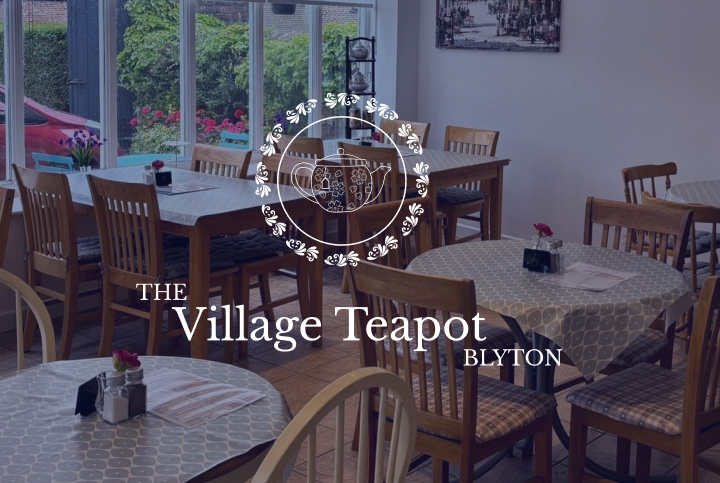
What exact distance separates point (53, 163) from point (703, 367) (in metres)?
3.60

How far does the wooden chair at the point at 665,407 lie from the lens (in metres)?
2.44

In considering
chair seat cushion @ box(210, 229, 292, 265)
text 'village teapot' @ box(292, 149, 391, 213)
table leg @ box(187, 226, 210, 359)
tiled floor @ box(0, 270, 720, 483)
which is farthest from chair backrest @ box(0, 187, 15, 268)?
text 'village teapot' @ box(292, 149, 391, 213)

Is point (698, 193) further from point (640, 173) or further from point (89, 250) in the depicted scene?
point (89, 250)

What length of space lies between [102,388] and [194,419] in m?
0.20

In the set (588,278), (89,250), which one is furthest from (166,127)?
(588,278)

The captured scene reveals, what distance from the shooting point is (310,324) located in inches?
174

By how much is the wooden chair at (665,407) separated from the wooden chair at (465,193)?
272 centimetres

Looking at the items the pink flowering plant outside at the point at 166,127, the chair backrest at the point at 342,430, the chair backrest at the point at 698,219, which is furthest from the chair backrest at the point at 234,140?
the chair backrest at the point at 342,430

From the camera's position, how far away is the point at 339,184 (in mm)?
5258

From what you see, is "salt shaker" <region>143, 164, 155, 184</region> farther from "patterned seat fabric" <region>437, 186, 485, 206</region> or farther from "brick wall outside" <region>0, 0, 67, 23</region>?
"patterned seat fabric" <region>437, 186, 485, 206</region>

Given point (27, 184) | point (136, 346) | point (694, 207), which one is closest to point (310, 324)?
point (136, 346)

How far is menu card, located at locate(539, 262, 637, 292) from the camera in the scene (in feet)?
9.26

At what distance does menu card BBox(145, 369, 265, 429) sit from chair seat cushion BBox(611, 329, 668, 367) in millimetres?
1470

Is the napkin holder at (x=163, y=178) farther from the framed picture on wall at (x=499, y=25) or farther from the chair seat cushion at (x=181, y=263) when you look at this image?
the framed picture on wall at (x=499, y=25)
